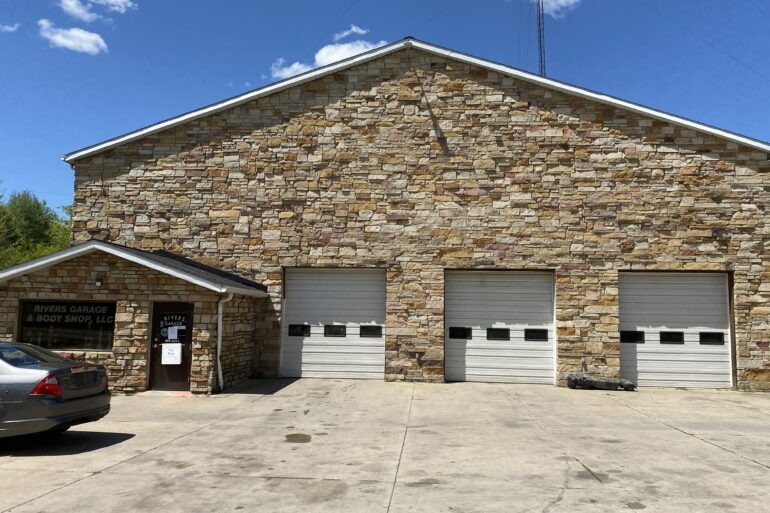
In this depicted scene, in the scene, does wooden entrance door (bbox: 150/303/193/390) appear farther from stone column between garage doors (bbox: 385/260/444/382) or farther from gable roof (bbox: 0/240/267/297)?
stone column between garage doors (bbox: 385/260/444/382)

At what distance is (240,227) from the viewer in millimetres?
15047

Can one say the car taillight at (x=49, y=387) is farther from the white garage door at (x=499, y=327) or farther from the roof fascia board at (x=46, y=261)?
the white garage door at (x=499, y=327)

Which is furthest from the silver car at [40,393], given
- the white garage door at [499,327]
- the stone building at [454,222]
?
the white garage door at [499,327]

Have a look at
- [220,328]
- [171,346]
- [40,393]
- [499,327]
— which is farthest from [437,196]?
[40,393]

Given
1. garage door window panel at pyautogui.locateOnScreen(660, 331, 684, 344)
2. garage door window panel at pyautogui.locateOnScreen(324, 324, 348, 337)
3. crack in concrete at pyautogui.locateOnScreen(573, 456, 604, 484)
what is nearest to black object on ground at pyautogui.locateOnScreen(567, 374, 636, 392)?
garage door window panel at pyautogui.locateOnScreen(660, 331, 684, 344)

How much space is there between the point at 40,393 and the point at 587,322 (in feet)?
38.7

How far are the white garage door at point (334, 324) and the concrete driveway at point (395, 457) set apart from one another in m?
2.80

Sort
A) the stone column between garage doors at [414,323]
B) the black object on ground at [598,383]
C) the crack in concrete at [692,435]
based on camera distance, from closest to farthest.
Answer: the crack in concrete at [692,435]
the black object on ground at [598,383]
the stone column between garage doors at [414,323]

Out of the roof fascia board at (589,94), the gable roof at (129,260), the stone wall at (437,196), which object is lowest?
the gable roof at (129,260)

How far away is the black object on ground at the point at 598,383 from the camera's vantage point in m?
13.6

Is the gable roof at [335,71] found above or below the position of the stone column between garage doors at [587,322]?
above

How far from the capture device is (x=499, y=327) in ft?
47.5

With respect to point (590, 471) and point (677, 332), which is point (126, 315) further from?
point (677, 332)

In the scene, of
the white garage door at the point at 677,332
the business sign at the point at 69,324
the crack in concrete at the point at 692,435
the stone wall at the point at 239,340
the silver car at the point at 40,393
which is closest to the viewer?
the silver car at the point at 40,393
